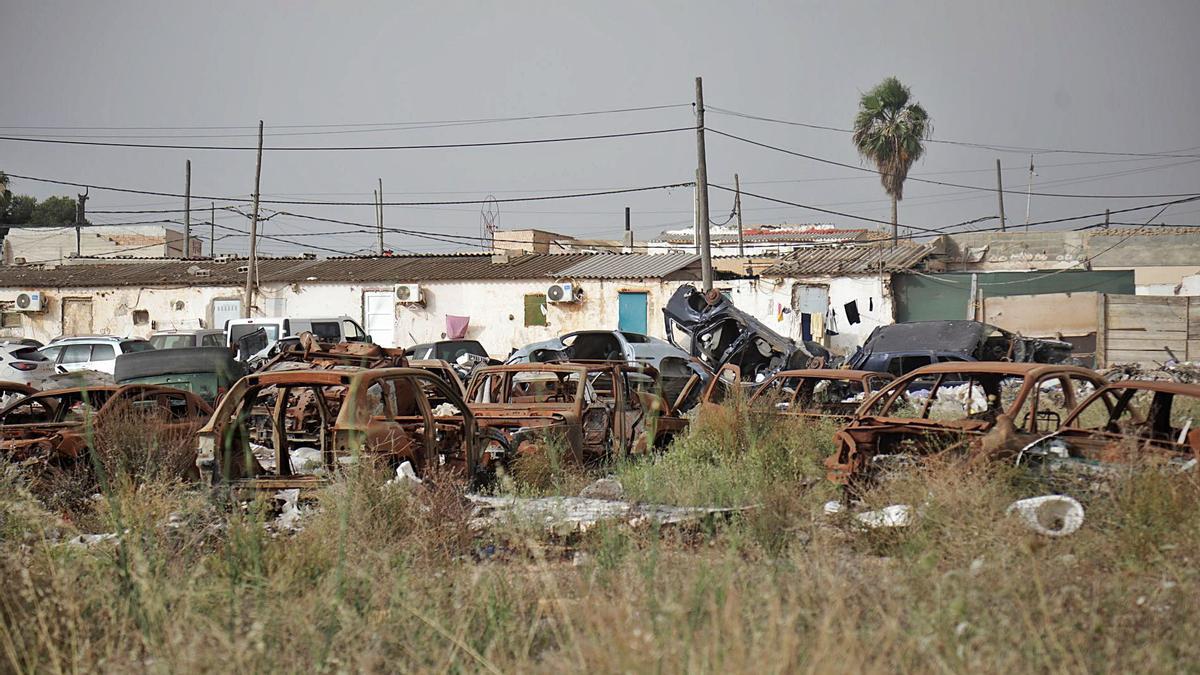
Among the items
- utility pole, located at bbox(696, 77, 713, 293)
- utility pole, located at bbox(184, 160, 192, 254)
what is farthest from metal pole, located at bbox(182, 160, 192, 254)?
utility pole, located at bbox(696, 77, 713, 293)

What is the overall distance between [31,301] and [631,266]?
2276 cm

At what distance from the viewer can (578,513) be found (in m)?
7.70

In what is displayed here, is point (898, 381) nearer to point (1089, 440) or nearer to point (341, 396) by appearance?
point (1089, 440)

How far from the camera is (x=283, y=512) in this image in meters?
7.62

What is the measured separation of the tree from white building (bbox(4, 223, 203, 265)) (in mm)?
19096

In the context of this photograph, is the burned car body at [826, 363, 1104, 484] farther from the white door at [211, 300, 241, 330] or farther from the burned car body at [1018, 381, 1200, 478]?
the white door at [211, 300, 241, 330]

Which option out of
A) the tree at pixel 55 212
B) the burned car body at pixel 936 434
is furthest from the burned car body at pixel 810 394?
the tree at pixel 55 212

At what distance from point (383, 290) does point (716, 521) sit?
30187 mm

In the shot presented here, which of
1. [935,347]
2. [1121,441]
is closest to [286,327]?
[935,347]

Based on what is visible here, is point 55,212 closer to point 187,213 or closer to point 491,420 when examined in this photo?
point 187,213

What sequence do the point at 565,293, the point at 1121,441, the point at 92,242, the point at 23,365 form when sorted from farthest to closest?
1. the point at 92,242
2. the point at 565,293
3. the point at 23,365
4. the point at 1121,441

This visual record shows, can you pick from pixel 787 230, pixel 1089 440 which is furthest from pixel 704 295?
pixel 787 230

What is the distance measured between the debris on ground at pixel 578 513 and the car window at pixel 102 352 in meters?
19.0

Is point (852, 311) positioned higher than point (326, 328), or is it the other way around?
point (852, 311)
